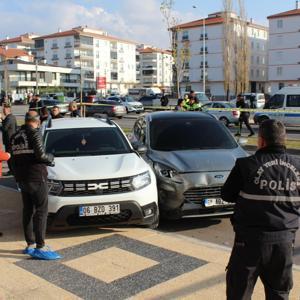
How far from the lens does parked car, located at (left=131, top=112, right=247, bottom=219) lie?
241 inches

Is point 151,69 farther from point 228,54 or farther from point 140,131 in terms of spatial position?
point 140,131

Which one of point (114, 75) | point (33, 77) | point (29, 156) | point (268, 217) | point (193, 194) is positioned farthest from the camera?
point (114, 75)

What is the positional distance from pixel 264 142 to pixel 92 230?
145 inches

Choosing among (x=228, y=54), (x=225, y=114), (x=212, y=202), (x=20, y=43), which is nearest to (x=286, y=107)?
(x=225, y=114)

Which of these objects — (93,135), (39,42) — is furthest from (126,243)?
(39,42)

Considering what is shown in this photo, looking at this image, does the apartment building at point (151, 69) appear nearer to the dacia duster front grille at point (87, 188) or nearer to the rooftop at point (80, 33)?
the rooftop at point (80, 33)

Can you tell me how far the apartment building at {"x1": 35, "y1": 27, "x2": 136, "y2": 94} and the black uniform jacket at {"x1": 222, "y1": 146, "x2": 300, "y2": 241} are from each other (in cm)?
10429

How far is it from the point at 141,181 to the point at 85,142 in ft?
5.01

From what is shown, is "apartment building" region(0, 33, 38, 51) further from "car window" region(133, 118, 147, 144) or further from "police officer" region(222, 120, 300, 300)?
"police officer" region(222, 120, 300, 300)

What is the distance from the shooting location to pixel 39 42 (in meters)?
122

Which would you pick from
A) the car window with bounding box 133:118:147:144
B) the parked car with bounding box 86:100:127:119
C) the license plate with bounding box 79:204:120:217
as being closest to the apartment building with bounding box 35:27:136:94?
the parked car with bounding box 86:100:127:119

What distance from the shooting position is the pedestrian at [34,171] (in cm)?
492

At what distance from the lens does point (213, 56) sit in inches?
3287

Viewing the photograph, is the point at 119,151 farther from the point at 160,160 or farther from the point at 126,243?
the point at 126,243
